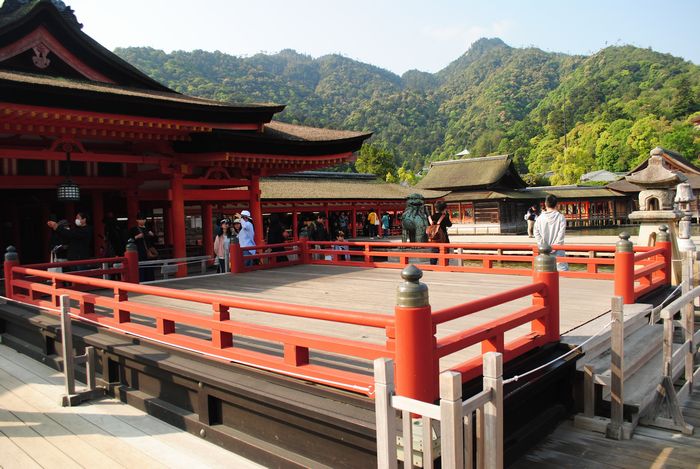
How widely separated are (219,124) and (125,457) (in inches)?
357

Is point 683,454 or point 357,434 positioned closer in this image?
point 357,434

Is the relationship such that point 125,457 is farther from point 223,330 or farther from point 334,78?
point 334,78

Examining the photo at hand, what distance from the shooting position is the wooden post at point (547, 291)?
5285 millimetres

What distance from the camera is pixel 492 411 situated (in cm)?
318

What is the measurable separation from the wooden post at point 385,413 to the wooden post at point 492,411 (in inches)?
23.7

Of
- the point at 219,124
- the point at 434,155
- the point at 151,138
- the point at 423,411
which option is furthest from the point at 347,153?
the point at 434,155

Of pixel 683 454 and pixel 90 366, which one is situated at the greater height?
pixel 90 366

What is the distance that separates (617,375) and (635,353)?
148 cm

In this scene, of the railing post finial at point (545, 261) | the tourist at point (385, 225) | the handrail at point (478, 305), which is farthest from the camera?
the tourist at point (385, 225)

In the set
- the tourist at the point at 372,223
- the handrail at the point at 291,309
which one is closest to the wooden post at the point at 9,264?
the handrail at the point at 291,309

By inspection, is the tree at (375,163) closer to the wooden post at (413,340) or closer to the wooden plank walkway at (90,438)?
the wooden plank walkway at (90,438)

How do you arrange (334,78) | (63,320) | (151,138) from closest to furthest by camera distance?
(63,320)
(151,138)
(334,78)

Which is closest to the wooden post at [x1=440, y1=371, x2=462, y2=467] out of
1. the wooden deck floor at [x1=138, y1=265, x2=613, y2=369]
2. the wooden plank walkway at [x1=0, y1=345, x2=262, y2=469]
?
the wooden deck floor at [x1=138, y1=265, x2=613, y2=369]

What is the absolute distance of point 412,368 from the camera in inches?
144
